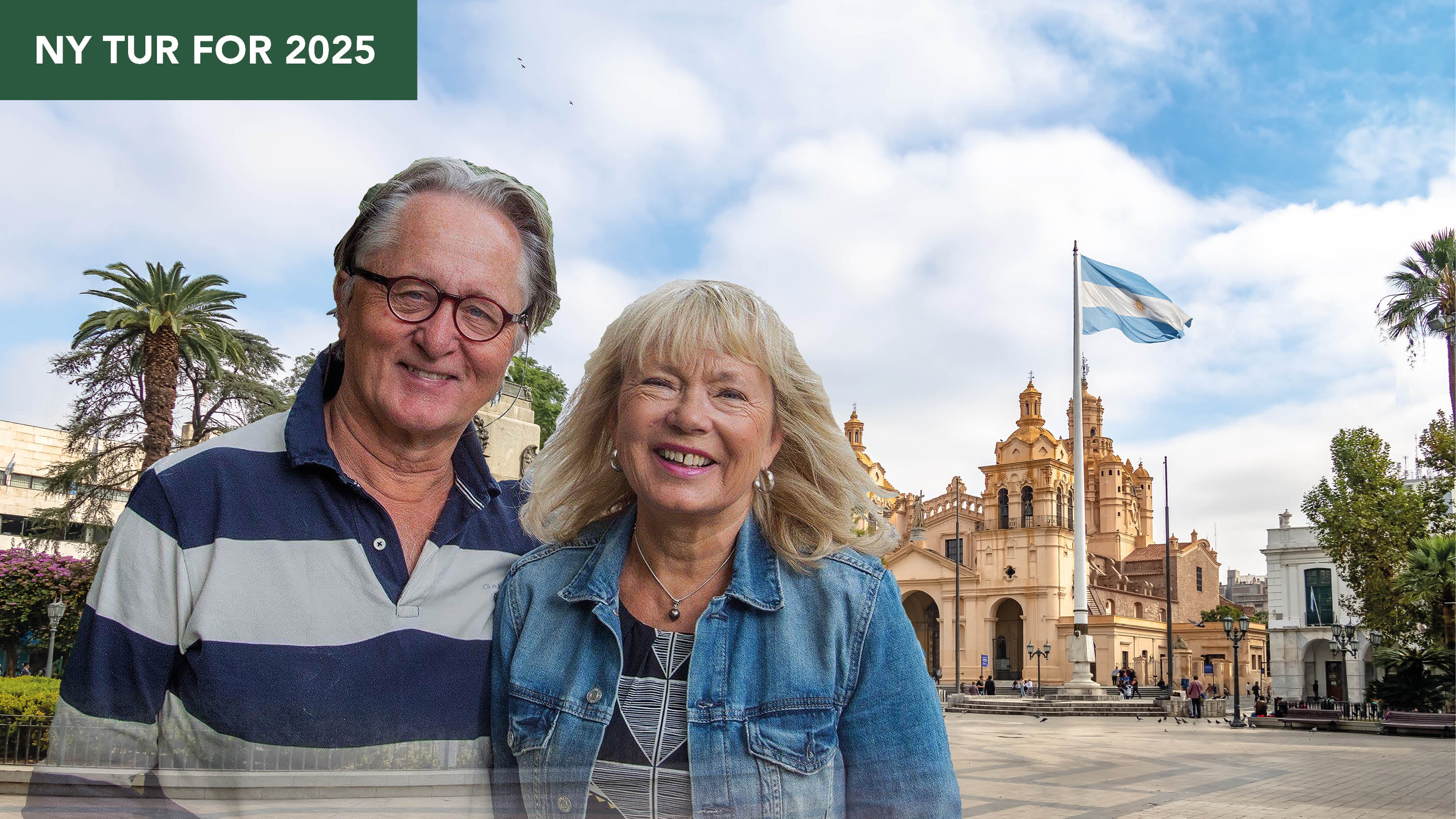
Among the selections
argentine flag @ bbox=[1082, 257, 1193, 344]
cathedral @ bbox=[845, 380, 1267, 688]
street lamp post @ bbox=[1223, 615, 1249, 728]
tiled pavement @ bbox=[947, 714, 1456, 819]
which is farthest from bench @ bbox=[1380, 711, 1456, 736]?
cathedral @ bbox=[845, 380, 1267, 688]

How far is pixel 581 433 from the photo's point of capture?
232 cm

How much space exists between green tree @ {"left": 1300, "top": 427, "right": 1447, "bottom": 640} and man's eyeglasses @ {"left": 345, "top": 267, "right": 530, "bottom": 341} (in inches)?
1302

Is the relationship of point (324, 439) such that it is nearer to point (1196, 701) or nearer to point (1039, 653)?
point (1196, 701)

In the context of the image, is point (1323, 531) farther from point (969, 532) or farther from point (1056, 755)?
point (969, 532)

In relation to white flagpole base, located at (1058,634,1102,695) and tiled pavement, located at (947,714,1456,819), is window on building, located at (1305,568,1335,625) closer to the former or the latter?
white flagpole base, located at (1058,634,1102,695)

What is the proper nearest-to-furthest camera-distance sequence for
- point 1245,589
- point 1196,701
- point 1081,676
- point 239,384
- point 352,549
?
point 352,549 → point 239,384 → point 1196,701 → point 1081,676 → point 1245,589

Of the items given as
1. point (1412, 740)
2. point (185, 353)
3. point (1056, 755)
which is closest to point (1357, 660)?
point (1412, 740)

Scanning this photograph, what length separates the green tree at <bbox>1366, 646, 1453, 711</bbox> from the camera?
1085 inches

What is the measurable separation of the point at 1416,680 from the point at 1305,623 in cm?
2002

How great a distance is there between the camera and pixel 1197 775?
47.3ft

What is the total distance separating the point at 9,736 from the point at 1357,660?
5026 centimetres

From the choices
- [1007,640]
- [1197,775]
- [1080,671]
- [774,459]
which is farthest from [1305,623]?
[774,459]

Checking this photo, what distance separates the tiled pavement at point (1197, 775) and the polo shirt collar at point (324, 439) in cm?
495

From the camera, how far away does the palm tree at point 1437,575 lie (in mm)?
24625
